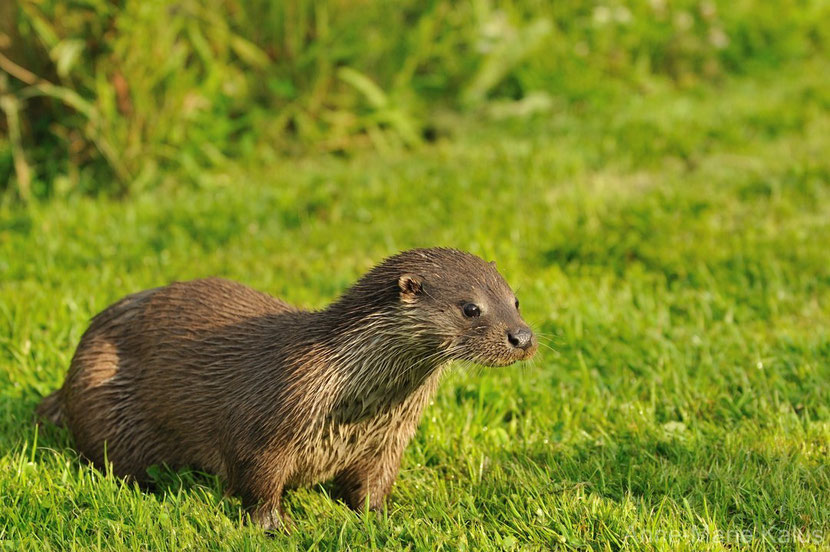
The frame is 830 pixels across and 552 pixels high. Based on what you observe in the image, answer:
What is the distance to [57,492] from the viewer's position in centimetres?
358

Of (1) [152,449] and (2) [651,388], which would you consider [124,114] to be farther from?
(2) [651,388]

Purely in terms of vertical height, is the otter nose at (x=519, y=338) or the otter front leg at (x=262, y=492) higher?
the otter nose at (x=519, y=338)

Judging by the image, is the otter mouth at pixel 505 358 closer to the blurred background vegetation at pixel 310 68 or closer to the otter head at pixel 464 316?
the otter head at pixel 464 316

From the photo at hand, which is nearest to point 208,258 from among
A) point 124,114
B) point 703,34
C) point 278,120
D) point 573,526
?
point 124,114

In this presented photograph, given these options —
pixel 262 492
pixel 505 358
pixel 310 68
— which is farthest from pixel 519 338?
pixel 310 68

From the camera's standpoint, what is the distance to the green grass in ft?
11.1

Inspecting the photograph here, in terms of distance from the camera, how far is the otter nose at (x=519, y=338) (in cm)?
343

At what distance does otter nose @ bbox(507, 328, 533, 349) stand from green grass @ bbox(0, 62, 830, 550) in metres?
0.55

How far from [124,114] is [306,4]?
1823mm

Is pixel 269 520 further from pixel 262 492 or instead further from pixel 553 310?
pixel 553 310

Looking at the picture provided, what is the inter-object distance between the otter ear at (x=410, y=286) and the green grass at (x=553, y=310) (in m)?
0.78

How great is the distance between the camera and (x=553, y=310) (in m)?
5.09

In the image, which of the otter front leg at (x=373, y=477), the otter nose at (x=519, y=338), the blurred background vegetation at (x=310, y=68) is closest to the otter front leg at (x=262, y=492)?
the otter front leg at (x=373, y=477)

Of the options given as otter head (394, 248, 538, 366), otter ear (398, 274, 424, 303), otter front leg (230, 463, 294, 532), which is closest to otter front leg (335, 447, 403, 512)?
otter front leg (230, 463, 294, 532)
